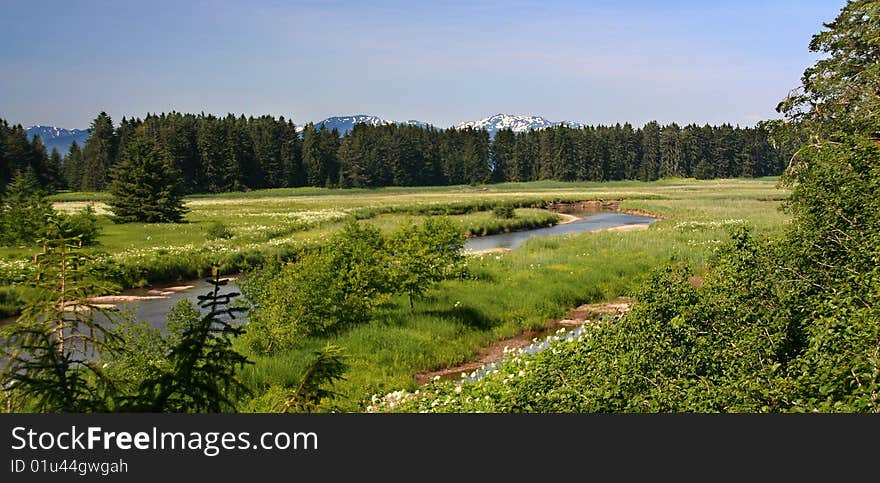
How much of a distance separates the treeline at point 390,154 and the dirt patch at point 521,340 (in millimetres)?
73857

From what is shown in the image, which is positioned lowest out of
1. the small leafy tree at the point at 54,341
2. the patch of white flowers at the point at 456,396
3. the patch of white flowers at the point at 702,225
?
the patch of white flowers at the point at 456,396

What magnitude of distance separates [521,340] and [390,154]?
130 m

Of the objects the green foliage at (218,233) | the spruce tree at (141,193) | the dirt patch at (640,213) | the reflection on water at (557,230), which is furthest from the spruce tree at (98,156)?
the dirt patch at (640,213)

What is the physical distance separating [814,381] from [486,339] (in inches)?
480

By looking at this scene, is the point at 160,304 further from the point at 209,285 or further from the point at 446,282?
the point at 446,282

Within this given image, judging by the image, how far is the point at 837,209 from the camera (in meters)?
10.7

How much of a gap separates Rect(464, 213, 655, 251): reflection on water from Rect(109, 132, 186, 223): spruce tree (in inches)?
1117

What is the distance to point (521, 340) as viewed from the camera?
19.4 m

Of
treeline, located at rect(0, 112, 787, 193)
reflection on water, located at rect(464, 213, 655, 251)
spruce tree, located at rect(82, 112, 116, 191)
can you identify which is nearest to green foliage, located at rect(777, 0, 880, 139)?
reflection on water, located at rect(464, 213, 655, 251)

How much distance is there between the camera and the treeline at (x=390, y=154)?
9712 centimetres

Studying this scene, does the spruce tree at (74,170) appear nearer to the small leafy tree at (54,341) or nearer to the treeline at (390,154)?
the treeline at (390,154)

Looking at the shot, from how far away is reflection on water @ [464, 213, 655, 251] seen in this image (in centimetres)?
4500

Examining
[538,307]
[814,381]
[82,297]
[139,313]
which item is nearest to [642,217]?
[538,307]

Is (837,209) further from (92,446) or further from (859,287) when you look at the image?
(92,446)
